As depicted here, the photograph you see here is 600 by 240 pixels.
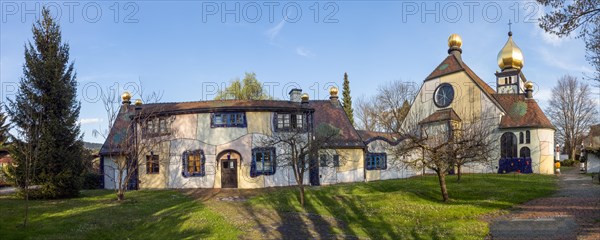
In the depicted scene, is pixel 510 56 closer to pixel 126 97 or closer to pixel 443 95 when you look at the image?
pixel 443 95

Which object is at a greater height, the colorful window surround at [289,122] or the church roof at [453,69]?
the church roof at [453,69]

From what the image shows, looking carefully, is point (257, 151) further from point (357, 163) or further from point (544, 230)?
point (544, 230)

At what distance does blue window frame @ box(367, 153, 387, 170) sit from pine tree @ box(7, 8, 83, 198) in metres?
18.6

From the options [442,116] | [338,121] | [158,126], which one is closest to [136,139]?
[158,126]

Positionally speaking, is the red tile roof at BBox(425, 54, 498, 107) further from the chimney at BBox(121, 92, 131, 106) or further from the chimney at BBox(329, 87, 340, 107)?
the chimney at BBox(121, 92, 131, 106)

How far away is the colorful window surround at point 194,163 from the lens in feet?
84.3

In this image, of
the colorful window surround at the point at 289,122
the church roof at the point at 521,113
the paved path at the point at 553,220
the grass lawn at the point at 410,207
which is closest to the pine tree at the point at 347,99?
the church roof at the point at 521,113

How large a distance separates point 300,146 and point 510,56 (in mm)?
33313

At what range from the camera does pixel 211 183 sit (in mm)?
25672

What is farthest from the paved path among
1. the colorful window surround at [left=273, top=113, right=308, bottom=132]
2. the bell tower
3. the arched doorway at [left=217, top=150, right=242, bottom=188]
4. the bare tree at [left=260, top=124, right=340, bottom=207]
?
the bell tower

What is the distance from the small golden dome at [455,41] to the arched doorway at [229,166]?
27.1m

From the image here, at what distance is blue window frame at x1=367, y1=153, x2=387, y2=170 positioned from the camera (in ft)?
100

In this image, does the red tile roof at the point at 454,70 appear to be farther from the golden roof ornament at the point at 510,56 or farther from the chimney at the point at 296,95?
the chimney at the point at 296,95

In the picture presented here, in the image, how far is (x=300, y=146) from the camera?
2033cm
